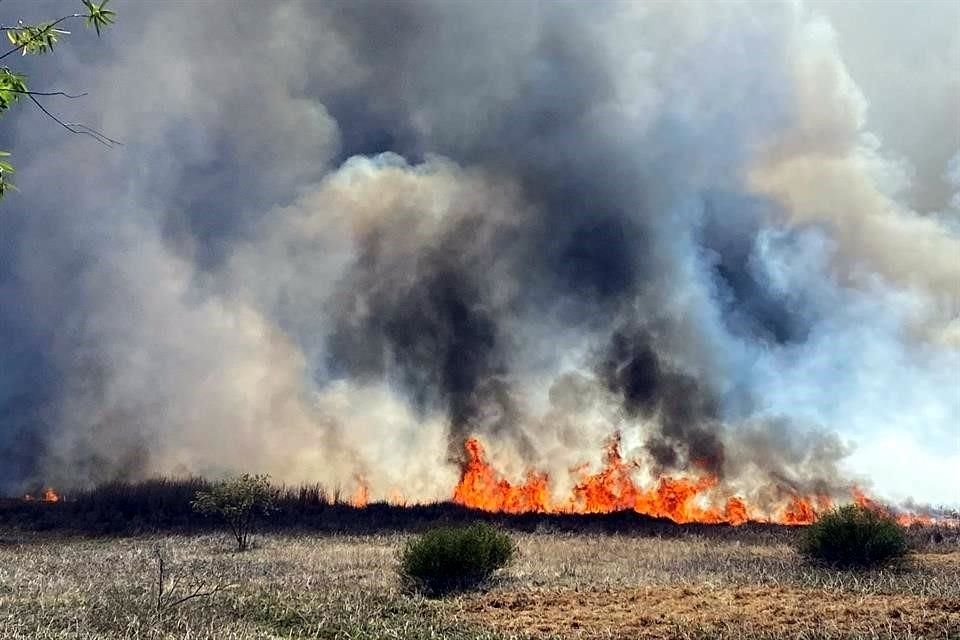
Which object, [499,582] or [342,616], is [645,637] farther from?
[499,582]

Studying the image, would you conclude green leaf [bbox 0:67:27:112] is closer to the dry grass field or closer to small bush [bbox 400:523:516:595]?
the dry grass field

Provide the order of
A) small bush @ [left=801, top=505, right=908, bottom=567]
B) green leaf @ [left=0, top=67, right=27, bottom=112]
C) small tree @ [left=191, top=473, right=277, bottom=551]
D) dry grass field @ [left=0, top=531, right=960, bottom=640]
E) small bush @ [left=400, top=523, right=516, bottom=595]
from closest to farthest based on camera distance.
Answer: green leaf @ [left=0, top=67, right=27, bottom=112], dry grass field @ [left=0, top=531, right=960, bottom=640], small bush @ [left=400, top=523, right=516, bottom=595], small bush @ [left=801, top=505, right=908, bottom=567], small tree @ [left=191, top=473, right=277, bottom=551]

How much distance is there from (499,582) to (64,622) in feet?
44.3

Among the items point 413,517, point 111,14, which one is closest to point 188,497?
point 413,517

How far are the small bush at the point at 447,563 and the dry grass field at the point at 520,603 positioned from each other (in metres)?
0.96

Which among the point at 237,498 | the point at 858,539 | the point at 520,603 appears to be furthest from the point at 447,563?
the point at 237,498

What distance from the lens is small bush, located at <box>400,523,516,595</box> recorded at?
2188 cm

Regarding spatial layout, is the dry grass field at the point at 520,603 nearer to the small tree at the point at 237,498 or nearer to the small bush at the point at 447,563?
the small bush at the point at 447,563

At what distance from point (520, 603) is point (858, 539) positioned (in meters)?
15.7

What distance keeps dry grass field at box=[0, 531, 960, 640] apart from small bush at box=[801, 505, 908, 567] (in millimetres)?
1062

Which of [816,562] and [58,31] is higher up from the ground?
[58,31]

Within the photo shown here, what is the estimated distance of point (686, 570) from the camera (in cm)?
2569

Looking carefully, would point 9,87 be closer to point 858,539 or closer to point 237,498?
point 858,539

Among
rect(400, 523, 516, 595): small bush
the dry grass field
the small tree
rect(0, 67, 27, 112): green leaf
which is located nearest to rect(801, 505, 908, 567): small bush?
the dry grass field
